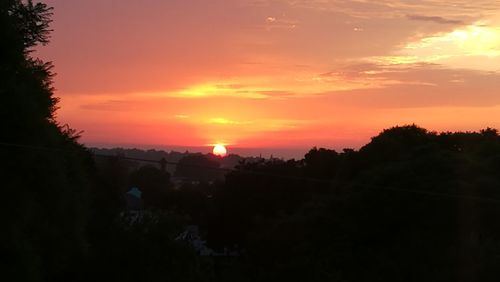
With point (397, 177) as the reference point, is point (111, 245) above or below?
below

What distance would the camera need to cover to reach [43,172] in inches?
412

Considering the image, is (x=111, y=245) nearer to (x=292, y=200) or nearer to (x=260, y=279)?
(x=260, y=279)

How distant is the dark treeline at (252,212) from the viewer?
10.4 meters

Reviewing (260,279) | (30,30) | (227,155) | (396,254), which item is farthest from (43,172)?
(227,155)

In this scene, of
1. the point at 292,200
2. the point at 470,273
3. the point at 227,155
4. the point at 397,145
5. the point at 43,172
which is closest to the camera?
the point at 43,172

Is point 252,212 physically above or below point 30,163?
below

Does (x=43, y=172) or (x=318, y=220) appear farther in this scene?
(x=318, y=220)

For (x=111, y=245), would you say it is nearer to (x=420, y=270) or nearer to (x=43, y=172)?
(x=43, y=172)

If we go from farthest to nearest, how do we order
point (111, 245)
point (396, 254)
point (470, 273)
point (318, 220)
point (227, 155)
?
point (227, 155), point (318, 220), point (396, 254), point (111, 245), point (470, 273)

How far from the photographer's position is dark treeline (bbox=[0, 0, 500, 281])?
34.0 ft

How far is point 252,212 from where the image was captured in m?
36.4

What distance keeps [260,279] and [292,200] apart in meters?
21.5

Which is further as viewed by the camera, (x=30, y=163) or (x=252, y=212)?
(x=252, y=212)

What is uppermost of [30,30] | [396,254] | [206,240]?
[30,30]
